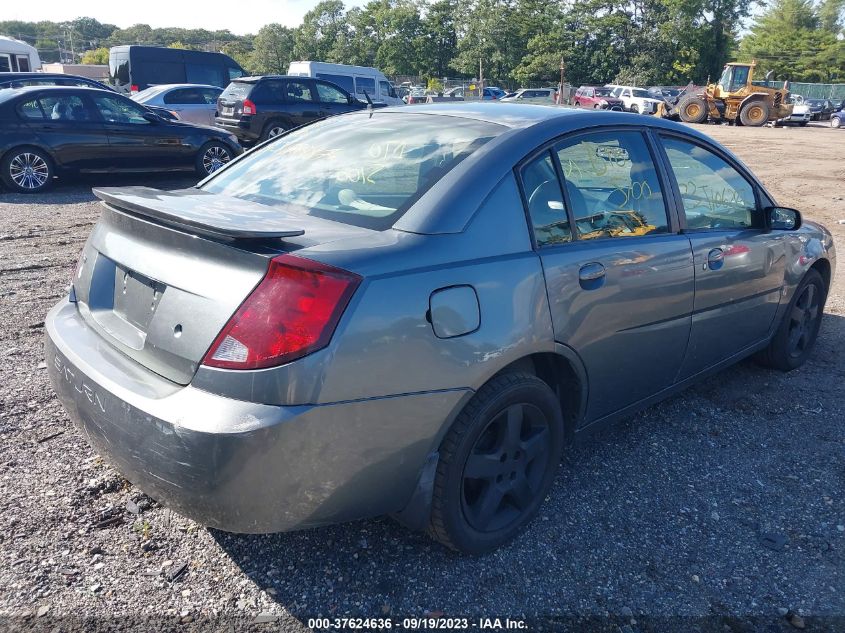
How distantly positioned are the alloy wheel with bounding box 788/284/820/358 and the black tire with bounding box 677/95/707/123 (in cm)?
3044

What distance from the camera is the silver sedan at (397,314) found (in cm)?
197

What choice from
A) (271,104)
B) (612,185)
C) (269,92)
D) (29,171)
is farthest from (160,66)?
(612,185)

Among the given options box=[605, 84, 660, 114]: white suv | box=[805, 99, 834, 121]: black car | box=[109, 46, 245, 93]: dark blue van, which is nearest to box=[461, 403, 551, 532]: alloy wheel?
box=[109, 46, 245, 93]: dark blue van

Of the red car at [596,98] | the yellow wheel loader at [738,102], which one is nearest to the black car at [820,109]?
the yellow wheel loader at [738,102]

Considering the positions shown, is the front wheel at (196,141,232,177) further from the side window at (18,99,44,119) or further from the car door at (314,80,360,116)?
the car door at (314,80,360,116)

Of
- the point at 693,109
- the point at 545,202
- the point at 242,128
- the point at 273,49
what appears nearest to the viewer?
the point at 545,202

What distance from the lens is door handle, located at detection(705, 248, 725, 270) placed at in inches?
131

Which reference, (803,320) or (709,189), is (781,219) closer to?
(709,189)

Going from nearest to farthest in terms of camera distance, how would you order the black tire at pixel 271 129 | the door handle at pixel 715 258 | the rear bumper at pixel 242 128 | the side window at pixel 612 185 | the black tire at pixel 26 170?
the side window at pixel 612 185 < the door handle at pixel 715 258 < the black tire at pixel 26 170 < the rear bumper at pixel 242 128 < the black tire at pixel 271 129

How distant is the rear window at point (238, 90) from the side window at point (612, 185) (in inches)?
515

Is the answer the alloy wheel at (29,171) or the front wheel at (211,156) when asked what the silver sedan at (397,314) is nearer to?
the alloy wheel at (29,171)

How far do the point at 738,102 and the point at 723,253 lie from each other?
32596 millimetres

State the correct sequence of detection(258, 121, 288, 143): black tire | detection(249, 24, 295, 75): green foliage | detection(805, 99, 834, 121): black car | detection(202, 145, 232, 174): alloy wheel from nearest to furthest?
detection(202, 145, 232, 174): alloy wheel → detection(258, 121, 288, 143): black tire → detection(805, 99, 834, 121): black car → detection(249, 24, 295, 75): green foliage

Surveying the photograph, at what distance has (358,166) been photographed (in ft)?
9.28
